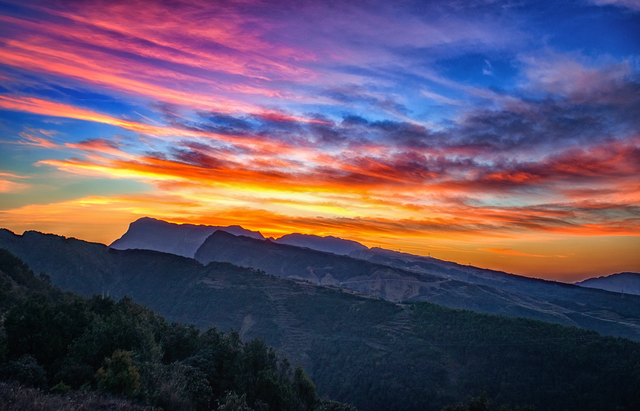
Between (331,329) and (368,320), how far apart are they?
9145 millimetres

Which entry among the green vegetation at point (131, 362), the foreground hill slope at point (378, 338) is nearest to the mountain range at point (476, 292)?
the foreground hill slope at point (378, 338)

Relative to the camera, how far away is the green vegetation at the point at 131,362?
16.4 metres

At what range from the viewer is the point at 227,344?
1403 inches

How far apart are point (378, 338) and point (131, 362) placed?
2490 inches

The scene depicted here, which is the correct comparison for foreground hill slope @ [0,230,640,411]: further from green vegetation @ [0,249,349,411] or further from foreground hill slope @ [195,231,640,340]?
foreground hill slope @ [195,231,640,340]

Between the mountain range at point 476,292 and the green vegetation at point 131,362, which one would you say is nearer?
the green vegetation at point 131,362

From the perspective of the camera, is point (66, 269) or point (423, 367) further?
point (66, 269)

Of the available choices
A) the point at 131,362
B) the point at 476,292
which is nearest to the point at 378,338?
the point at 131,362

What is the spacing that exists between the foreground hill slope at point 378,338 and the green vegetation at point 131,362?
2992cm

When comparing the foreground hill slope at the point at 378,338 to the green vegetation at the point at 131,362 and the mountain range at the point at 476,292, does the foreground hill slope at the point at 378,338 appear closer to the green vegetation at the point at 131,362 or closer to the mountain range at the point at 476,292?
the green vegetation at the point at 131,362

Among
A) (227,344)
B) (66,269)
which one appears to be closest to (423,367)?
(227,344)

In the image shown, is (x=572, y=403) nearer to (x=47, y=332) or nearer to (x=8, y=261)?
(x=47, y=332)

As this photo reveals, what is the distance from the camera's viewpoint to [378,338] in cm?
7419

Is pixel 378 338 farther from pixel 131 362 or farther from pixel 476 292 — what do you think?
pixel 476 292
